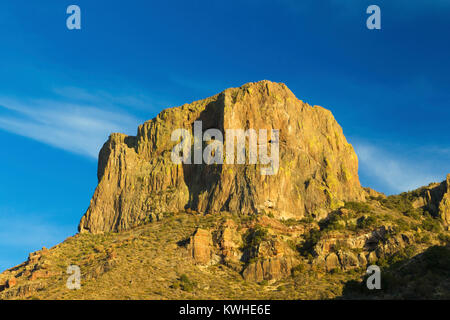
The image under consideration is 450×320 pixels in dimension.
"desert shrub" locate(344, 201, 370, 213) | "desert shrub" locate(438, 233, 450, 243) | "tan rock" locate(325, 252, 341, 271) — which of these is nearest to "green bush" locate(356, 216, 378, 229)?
"desert shrub" locate(344, 201, 370, 213)

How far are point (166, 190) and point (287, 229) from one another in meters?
32.1

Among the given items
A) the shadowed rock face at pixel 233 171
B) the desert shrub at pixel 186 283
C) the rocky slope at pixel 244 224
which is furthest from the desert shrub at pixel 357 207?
the desert shrub at pixel 186 283

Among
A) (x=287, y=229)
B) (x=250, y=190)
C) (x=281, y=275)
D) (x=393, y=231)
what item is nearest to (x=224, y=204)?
(x=250, y=190)

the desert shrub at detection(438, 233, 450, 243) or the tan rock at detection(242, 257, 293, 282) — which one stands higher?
the desert shrub at detection(438, 233, 450, 243)

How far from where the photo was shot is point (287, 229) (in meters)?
110

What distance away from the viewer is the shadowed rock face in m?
116

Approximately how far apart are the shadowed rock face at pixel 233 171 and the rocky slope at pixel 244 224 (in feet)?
0.92

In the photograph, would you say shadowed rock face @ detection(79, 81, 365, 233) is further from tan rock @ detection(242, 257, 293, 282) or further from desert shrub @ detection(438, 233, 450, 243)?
desert shrub @ detection(438, 233, 450, 243)

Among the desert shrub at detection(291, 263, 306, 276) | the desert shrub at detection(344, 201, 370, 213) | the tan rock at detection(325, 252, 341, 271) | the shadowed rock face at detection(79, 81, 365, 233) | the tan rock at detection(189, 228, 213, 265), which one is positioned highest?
the shadowed rock face at detection(79, 81, 365, 233)

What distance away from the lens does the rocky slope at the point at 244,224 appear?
9044 centimetres

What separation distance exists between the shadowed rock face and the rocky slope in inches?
11.0

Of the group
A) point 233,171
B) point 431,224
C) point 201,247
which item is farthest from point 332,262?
point 431,224
